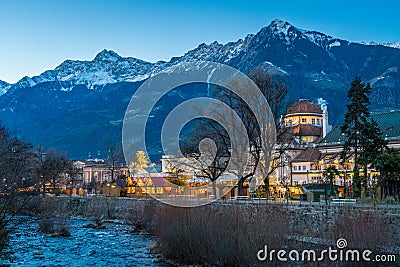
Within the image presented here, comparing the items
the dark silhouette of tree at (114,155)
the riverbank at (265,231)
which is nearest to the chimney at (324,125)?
the dark silhouette of tree at (114,155)

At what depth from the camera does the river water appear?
103ft

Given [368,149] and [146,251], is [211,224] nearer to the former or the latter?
[146,251]

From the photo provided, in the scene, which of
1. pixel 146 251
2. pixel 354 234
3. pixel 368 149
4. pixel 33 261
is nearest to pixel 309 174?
pixel 368 149

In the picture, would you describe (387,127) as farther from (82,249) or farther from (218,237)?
(218,237)

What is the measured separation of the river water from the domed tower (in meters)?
54.4

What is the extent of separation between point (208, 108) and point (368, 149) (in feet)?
49.4

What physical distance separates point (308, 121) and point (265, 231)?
8135 centimetres

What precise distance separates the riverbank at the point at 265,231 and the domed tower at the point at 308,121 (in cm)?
6013

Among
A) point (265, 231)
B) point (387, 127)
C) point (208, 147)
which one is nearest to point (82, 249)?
point (208, 147)

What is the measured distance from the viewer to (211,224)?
89.0 ft

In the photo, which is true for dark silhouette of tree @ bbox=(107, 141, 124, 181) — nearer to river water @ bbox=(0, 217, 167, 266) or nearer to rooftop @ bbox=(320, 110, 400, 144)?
rooftop @ bbox=(320, 110, 400, 144)

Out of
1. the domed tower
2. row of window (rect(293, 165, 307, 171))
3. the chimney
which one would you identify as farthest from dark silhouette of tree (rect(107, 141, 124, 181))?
the chimney

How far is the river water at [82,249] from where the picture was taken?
31297 mm

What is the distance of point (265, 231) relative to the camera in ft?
81.3
